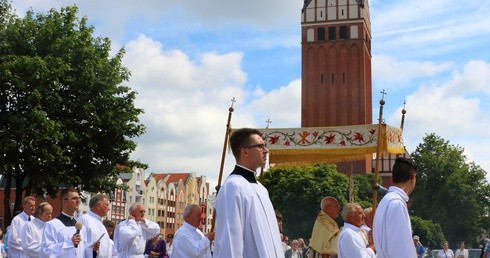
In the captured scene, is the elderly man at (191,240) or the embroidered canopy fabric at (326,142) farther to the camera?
the embroidered canopy fabric at (326,142)

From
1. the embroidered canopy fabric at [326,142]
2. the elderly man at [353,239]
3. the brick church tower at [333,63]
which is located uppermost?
the brick church tower at [333,63]

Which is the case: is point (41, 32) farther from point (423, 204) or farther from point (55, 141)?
point (423, 204)

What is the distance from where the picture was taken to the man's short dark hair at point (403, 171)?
5941 millimetres

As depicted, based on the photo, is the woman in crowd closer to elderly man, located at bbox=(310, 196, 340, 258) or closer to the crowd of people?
the crowd of people

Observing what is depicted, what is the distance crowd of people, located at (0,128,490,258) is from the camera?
15.9 feet

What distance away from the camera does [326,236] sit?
991 centimetres

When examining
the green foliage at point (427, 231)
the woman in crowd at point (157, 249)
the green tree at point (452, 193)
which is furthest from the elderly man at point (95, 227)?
the green tree at point (452, 193)

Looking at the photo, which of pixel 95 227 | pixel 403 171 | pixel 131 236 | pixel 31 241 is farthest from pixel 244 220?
pixel 131 236

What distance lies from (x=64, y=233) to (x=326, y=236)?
366 centimetres

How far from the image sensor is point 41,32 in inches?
1167

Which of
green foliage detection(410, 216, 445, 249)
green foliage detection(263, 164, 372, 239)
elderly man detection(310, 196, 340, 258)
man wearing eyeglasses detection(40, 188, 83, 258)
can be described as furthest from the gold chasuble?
green foliage detection(410, 216, 445, 249)

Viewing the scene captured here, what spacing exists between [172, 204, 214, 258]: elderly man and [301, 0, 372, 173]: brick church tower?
81.3 meters

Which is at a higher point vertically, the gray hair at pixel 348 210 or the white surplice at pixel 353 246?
the gray hair at pixel 348 210

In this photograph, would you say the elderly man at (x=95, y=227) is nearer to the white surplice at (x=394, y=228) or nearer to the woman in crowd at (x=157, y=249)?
the woman in crowd at (x=157, y=249)
